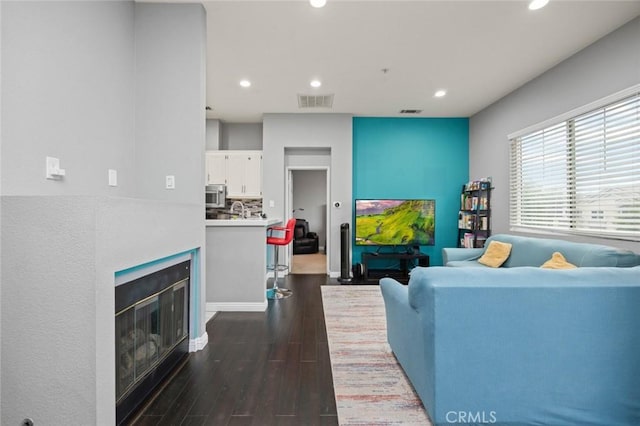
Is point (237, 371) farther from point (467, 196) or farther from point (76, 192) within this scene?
point (467, 196)

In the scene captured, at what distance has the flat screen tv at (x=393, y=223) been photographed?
546 centimetres

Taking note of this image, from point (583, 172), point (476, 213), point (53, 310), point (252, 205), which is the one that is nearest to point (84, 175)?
point (53, 310)

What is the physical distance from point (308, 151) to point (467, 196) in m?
2.98

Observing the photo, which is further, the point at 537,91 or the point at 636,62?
the point at 537,91

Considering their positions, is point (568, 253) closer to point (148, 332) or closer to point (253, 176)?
point (148, 332)

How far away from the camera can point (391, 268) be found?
19.1 feet

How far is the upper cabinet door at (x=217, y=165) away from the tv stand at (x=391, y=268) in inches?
118

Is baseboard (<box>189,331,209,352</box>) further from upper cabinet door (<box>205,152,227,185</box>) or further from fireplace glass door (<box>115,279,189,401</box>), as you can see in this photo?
upper cabinet door (<box>205,152,227,185</box>)

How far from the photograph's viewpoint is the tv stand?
5262mm

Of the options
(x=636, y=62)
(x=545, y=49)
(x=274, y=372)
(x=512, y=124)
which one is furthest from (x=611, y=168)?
(x=274, y=372)

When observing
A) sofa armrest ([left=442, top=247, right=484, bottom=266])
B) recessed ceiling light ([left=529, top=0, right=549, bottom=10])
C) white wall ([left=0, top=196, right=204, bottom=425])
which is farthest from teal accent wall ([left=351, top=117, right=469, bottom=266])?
white wall ([left=0, top=196, right=204, bottom=425])

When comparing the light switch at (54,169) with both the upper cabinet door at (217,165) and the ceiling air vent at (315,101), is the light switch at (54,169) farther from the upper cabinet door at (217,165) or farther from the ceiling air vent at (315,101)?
the upper cabinet door at (217,165)

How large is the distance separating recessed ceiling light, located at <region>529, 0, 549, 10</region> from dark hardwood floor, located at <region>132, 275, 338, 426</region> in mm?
3398

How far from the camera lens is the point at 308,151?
578 cm
